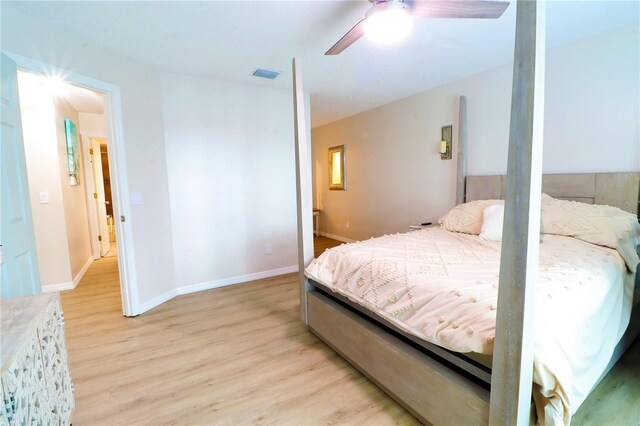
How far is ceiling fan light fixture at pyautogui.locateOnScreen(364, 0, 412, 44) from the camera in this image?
1598 millimetres

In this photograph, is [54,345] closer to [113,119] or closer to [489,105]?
[113,119]

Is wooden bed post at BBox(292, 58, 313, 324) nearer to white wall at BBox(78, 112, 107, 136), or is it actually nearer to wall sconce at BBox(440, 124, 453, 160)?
wall sconce at BBox(440, 124, 453, 160)

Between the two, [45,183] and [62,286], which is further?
[62,286]

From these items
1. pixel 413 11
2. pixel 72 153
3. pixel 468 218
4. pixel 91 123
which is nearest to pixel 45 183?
pixel 72 153

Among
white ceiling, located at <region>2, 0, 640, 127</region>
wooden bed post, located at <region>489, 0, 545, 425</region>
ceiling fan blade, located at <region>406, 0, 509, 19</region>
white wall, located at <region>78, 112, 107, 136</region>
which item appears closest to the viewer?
wooden bed post, located at <region>489, 0, 545, 425</region>

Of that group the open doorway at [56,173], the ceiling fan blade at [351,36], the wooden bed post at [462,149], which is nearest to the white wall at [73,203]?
the open doorway at [56,173]

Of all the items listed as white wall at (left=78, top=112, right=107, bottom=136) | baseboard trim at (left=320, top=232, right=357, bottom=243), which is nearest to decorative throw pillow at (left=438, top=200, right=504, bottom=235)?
baseboard trim at (left=320, top=232, right=357, bottom=243)

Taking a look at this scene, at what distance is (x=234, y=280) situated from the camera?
142 inches

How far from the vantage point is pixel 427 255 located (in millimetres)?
1979

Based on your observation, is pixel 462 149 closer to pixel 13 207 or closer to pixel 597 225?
pixel 597 225

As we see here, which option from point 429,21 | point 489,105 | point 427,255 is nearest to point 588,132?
point 489,105

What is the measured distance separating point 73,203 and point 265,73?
321cm

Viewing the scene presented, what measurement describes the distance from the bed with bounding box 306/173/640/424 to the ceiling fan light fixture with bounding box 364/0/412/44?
1407 mm

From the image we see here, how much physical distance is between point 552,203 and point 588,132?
0.68 metres
